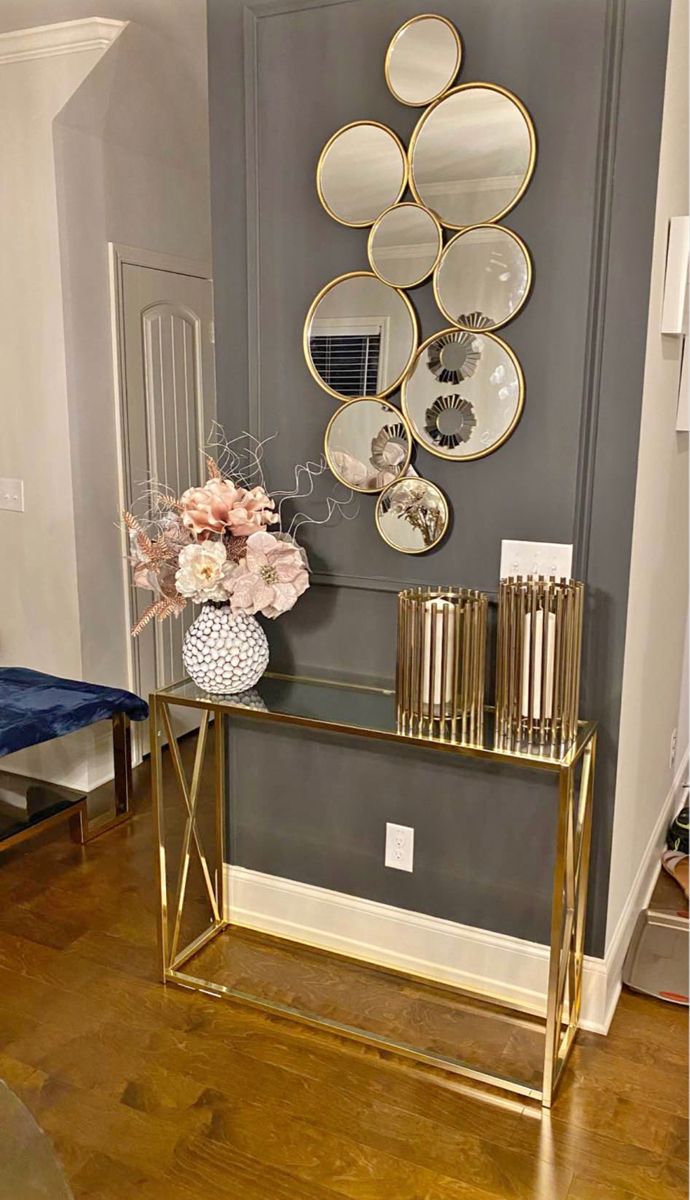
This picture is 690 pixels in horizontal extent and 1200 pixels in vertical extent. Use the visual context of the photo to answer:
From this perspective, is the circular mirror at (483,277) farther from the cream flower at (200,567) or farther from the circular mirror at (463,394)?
the cream flower at (200,567)

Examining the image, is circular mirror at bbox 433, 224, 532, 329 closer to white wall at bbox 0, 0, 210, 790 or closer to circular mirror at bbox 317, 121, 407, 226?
→ circular mirror at bbox 317, 121, 407, 226

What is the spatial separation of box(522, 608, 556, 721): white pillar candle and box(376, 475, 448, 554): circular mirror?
0.36 m

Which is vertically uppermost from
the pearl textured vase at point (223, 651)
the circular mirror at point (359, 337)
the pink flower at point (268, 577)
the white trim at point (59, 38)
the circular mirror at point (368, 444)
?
the white trim at point (59, 38)

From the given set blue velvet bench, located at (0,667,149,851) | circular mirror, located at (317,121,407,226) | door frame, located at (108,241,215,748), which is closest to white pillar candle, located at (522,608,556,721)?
circular mirror, located at (317,121,407,226)

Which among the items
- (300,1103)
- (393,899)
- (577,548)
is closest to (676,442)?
(577,548)

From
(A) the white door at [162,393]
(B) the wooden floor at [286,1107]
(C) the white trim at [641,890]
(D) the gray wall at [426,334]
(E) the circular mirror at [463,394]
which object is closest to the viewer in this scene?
(B) the wooden floor at [286,1107]

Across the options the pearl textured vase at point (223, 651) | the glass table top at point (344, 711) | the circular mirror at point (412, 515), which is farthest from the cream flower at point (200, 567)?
the circular mirror at point (412, 515)

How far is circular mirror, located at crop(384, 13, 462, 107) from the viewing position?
203 centimetres

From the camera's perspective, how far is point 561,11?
193 centimetres

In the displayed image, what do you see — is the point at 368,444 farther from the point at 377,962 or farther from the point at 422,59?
the point at 377,962

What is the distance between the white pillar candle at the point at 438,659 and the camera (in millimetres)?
2051

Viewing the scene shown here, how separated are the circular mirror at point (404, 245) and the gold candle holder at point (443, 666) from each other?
74cm

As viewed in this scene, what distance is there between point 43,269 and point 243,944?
235cm

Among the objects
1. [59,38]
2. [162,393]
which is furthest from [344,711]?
[59,38]
